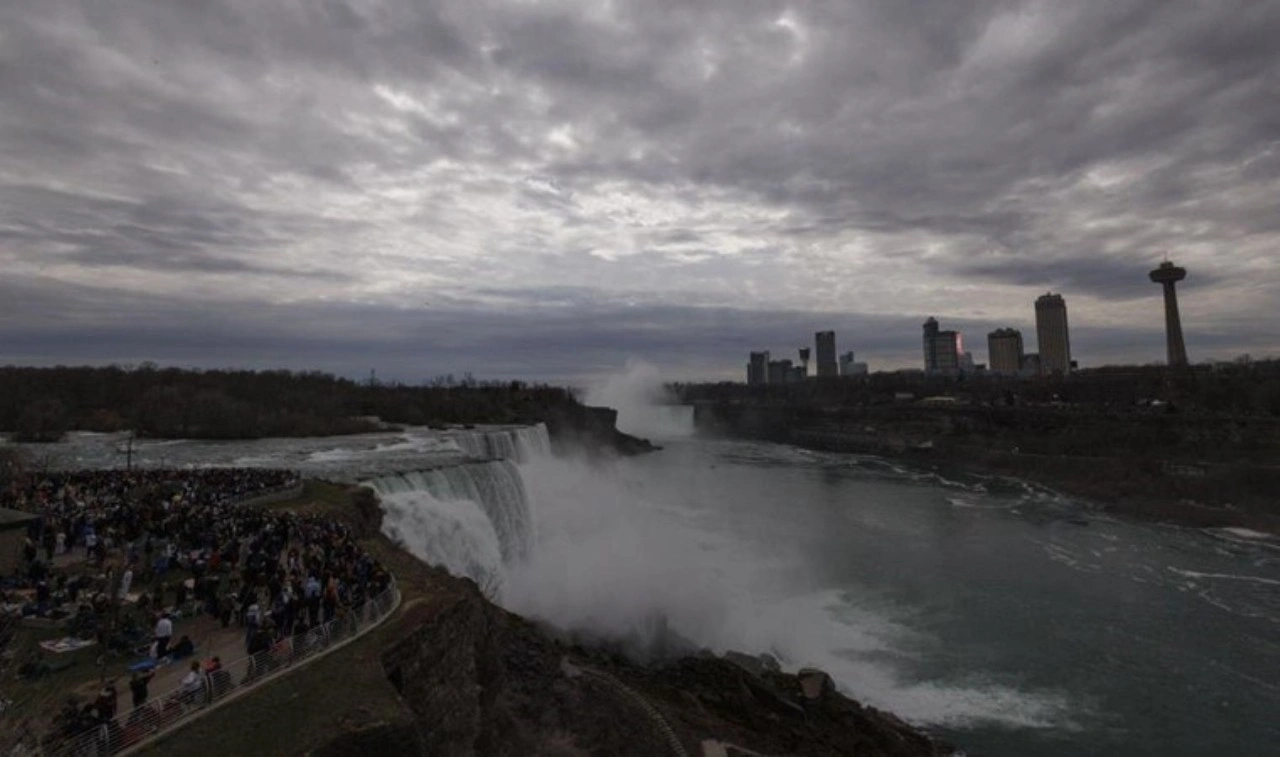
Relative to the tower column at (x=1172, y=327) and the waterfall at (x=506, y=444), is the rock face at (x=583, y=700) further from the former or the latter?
the tower column at (x=1172, y=327)

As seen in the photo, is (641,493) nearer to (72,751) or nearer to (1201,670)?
(1201,670)

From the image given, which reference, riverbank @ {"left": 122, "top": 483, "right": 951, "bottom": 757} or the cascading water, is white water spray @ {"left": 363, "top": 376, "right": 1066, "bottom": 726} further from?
riverbank @ {"left": 122, "top": 483, "right": 951, "bottom": 757}

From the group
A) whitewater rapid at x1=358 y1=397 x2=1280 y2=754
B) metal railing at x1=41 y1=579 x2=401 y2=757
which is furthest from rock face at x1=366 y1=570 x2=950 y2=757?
whitewater rapid at x1=358 y1=397 x2=1280 y2=754

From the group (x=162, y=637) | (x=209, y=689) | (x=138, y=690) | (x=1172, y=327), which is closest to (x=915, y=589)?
(x=209, y=689)

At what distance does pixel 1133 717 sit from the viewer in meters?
19.3

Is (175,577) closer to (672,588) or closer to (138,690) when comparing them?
(138,690)

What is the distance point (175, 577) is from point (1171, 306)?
206 metres

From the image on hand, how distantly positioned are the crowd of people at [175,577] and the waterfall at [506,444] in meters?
25.3

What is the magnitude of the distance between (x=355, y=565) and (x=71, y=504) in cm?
1074

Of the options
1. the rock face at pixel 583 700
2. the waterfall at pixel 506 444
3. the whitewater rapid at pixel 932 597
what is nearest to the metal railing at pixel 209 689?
the rock face at pixel 583 700

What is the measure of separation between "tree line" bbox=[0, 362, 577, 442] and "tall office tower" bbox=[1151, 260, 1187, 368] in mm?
144297

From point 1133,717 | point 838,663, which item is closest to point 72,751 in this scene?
point 838,663

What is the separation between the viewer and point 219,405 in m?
66.8

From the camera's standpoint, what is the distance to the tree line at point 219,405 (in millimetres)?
63781
